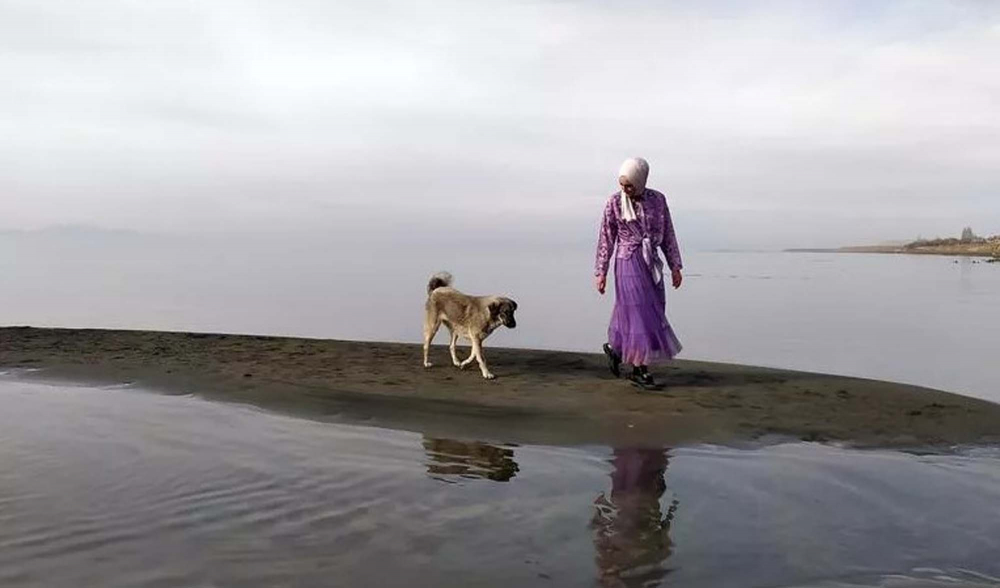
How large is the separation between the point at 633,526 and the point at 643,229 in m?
4.56

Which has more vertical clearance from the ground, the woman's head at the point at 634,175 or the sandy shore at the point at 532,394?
the woman's head at the point at 634,175

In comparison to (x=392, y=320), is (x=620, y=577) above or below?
below

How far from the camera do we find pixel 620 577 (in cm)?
364

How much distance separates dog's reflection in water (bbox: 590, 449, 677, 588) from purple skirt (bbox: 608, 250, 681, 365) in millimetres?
2712

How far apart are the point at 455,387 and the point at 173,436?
3047 millimetres

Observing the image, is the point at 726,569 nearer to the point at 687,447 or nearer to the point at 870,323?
the point at 687,447

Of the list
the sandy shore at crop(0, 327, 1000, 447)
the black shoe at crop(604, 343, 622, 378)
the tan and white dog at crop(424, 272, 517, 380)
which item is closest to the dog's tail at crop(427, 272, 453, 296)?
the tan and white dog at crop(424, 272, 517, 380)

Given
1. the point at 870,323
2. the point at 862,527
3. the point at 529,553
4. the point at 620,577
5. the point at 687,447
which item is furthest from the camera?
the point at 870,323

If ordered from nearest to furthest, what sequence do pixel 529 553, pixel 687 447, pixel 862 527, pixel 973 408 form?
pixel 529 553 < pixel 862 527 < pixel 687 447 < pixel 973 408

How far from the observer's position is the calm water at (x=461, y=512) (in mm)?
3674

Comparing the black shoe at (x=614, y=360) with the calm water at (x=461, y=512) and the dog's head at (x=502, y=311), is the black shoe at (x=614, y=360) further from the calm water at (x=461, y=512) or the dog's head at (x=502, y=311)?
the calm water at (x=461, y=512)

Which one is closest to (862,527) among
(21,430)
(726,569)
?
(726,569)

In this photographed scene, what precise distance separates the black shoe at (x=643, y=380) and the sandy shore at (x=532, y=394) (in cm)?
14

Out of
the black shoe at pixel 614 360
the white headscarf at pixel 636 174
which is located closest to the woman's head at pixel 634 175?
the white headscarf at pixel 636 174
